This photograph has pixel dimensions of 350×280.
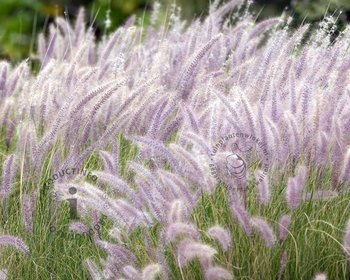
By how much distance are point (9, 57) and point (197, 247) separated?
6664mm

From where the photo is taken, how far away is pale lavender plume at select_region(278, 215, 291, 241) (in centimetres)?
294

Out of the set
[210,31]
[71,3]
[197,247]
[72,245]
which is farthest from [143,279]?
[71,3]

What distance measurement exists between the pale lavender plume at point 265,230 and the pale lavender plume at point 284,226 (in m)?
0.10

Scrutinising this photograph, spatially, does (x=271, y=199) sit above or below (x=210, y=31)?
below

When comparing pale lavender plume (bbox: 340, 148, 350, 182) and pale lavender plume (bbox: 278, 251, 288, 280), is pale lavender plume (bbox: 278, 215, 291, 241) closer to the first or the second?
pale lavender plume (bbox: 278, 251, 288, 280)

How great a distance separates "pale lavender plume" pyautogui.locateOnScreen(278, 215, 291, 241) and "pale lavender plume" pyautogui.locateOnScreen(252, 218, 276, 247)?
0.34ft

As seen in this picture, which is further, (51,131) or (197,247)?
(51,131)

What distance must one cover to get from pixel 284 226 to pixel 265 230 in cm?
17

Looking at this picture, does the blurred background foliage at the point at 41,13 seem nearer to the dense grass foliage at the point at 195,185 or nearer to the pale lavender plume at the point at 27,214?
the dense grass foliage at the point at 195,185

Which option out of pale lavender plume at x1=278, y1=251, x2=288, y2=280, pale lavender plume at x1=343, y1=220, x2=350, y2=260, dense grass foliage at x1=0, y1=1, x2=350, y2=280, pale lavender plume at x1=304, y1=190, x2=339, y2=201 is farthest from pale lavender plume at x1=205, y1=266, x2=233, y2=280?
pale lavender plume at x1=304, y1=190, x2=339, y2=201

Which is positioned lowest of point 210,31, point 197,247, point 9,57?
point 9,57

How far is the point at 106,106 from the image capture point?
4.03 metres

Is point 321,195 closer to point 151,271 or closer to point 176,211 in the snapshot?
point 176,211

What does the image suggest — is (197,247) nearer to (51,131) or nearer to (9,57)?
(51,131)
